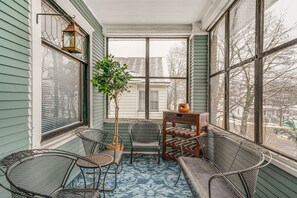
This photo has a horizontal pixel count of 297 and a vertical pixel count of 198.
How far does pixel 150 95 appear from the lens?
15.9ft

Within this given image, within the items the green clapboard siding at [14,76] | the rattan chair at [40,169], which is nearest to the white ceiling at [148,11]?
the green clapboard siding at [14,76]

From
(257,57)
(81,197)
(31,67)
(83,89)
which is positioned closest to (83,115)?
(83,89)

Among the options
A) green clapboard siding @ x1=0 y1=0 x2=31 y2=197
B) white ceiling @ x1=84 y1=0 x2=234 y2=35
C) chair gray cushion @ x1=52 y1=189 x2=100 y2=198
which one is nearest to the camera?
green clapboard siding @ x1=0 y1=0 x2=31 y2=197

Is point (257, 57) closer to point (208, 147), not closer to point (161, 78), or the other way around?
point (208, 147)

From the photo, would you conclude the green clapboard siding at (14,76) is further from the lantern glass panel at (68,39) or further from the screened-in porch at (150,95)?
the lantern glass panel at (68,39)

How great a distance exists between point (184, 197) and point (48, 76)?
2361 millimetres

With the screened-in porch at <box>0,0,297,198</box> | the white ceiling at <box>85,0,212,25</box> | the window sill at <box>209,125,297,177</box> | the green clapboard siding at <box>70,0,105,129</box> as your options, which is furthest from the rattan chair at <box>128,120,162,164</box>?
the window sill at <box>209,125,297,177</box>

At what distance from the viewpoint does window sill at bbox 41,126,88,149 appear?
239 cm

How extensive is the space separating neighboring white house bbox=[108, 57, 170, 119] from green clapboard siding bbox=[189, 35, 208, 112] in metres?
0.68

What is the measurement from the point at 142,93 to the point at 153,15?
175 cm

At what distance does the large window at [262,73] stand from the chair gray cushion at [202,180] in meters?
0.62

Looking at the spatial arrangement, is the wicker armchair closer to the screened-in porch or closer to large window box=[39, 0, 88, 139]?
the screened-in porch

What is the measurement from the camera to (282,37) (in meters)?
1.98

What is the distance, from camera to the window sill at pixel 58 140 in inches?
94.1
